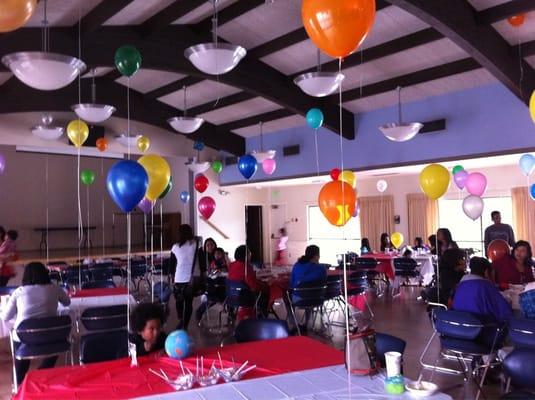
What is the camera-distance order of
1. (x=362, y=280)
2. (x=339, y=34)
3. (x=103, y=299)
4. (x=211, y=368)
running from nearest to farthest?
(x=339, y=34) → (x=211, y=368) → (x=103, y=299) → (x=362, y=280)

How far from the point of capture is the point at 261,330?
11.9 ft

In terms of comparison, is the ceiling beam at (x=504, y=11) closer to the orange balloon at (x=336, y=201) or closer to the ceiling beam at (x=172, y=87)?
the orange balloon at (x=336, y=201)

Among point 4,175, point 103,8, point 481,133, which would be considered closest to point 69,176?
point 4,175

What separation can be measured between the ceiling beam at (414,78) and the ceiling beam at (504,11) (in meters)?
1.29

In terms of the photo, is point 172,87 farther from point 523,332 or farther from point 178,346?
point 523,332

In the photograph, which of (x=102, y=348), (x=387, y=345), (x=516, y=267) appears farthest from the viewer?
(x=516, y=267)

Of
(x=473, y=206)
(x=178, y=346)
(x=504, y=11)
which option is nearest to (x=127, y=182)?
(x=178, y=346)

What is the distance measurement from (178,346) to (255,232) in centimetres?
1312

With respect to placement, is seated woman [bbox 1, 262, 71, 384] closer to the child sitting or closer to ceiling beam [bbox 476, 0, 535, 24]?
the child sitting

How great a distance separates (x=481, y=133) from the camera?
26.5ft

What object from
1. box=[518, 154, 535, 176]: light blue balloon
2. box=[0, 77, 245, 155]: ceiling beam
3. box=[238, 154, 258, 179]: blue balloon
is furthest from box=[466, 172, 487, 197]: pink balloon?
box=[0, 77, 245, 155]: ceiling beam

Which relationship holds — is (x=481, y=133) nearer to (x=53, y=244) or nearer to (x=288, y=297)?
→ (x=288, y=297)

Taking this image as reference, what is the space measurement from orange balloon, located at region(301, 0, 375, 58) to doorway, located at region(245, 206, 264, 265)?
1326 cm

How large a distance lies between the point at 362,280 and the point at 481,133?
3.22m
